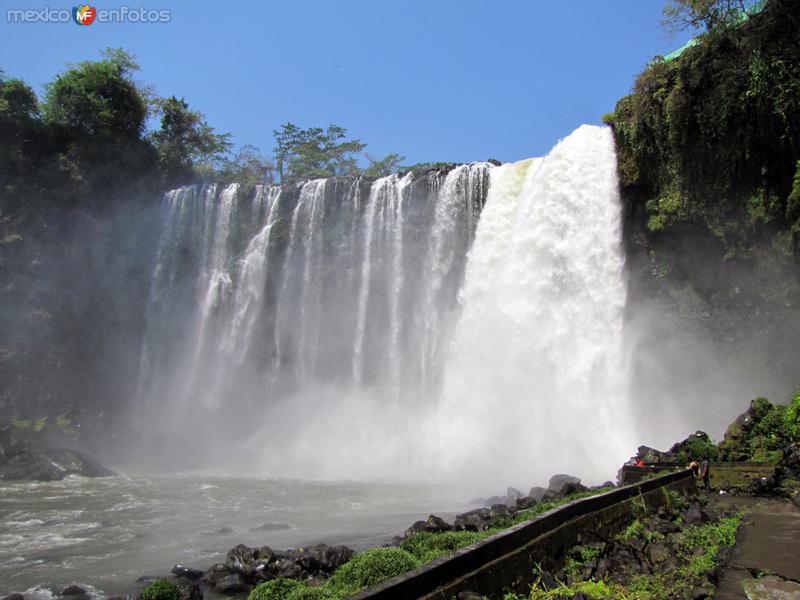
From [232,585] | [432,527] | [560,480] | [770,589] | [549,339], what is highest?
[549,339]

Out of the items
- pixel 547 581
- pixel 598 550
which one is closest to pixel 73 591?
pixel 547 581

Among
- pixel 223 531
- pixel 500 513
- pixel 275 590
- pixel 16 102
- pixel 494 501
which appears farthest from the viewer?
pixel 16 102

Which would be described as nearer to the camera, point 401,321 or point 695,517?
point 695,517

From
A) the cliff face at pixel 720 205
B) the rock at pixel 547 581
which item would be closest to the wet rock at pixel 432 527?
the rock at pixel 547 581

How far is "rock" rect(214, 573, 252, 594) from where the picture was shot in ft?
26.5

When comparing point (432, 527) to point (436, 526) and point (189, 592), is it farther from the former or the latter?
point (189, 592)

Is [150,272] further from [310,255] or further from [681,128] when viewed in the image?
[681,128]

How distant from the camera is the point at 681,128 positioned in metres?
17.4

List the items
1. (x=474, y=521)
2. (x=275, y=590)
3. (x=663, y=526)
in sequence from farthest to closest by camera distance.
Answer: (x=474, y=521) < (x=663, y=526) < (x=275, y=590)

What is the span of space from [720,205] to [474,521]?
12.7 m

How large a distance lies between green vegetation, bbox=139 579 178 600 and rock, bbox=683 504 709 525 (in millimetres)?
6355

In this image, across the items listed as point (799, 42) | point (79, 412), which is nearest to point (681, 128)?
point (799, 42)

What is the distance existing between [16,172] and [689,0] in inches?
1141

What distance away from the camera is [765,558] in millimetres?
5609
